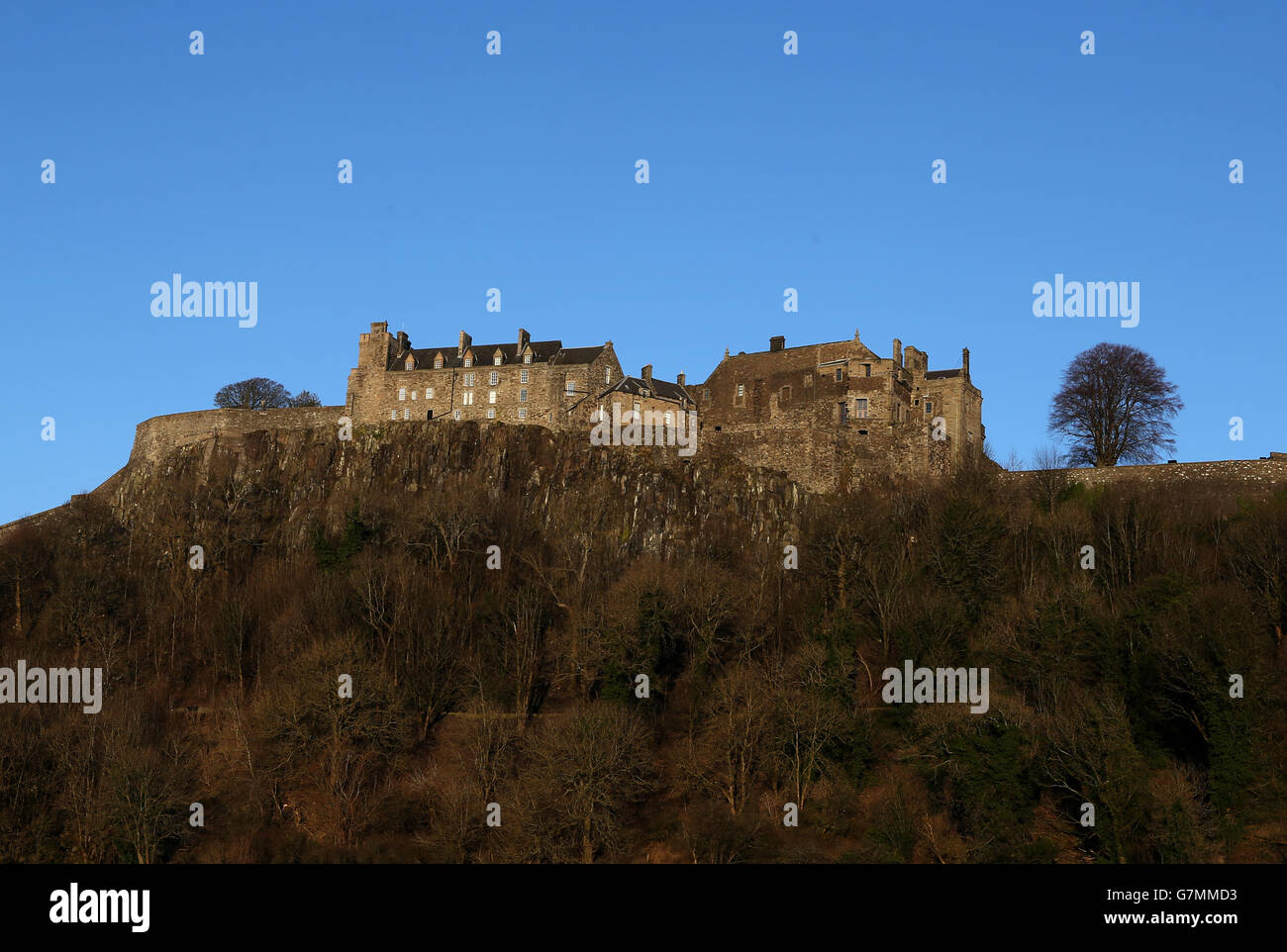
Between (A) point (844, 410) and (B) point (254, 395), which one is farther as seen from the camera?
(B) point (254, 395)

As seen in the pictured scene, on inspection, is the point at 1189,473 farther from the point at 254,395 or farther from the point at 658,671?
the point at 254,395

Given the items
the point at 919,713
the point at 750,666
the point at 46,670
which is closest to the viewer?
the point at 919,713

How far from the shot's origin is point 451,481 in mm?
81875

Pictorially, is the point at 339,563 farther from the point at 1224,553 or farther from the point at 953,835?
the point at 1224,553

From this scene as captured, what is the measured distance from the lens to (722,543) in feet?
247

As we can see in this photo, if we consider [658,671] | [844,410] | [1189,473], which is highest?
[844,410]

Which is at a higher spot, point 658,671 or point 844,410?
point 844,410

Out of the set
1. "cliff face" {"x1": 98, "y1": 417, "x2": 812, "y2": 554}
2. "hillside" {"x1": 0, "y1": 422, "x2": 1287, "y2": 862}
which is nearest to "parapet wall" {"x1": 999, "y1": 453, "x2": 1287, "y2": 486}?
"hillside" {"x1": 0, "y1": 422, "x2": 1287, "y2": 862}

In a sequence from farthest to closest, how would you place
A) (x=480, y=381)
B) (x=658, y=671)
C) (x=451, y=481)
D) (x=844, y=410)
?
1. (x=480, y=381)
2. (x=451, y=481)
3. (x=844, y=410)
4. (x=658, y=671)

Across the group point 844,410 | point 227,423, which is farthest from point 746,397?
point 227,423

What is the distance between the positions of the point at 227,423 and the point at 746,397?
33.1 meters

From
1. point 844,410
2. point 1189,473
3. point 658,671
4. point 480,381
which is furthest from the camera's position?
point 480,381

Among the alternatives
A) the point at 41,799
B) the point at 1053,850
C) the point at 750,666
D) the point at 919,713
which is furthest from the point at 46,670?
the point at 1053,850
